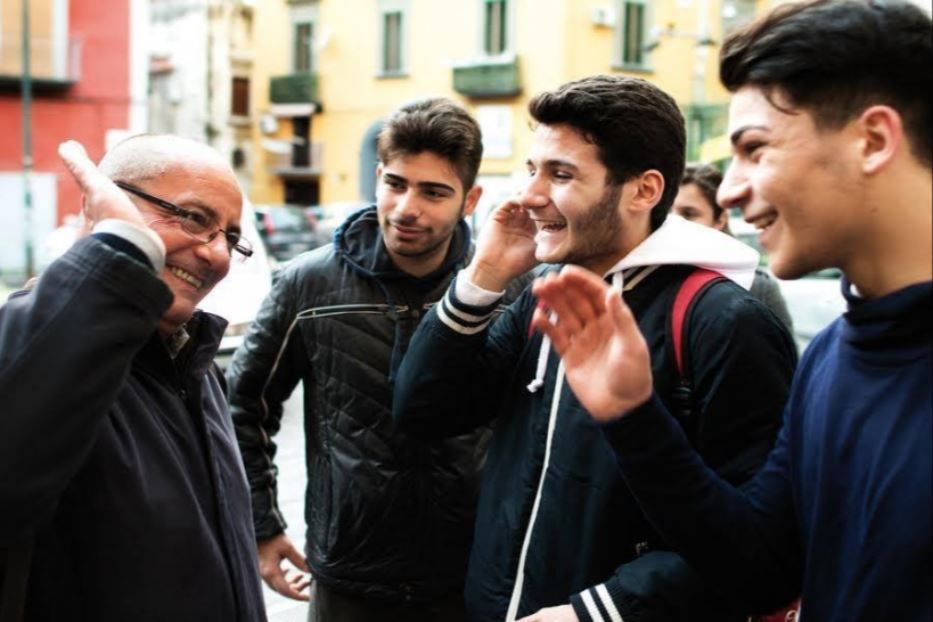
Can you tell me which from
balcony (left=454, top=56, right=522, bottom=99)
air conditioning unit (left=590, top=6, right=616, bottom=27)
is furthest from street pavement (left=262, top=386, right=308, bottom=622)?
air conditioning unit (left=590, top=6, right=616, bottom=27)

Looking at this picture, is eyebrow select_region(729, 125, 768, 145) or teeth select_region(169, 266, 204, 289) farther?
teeth select_region(169, 266, 204, 289)

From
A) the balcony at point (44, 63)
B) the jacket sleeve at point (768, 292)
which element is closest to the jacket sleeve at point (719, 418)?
the jacket sleeve at point (768, 292)

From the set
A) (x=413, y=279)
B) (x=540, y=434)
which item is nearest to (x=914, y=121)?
(x=540, y=434)

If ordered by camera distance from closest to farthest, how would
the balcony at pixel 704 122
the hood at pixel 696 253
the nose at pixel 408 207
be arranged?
the hood at pixel 696 253
the nose at pixel 408 207
the balcony at pixel 704 122

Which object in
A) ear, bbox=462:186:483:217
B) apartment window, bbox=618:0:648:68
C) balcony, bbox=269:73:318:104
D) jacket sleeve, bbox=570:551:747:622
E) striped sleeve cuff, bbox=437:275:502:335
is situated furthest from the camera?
balcony, bbox=269:73:318:104

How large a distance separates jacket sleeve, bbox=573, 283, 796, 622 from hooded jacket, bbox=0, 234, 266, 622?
0.70 m

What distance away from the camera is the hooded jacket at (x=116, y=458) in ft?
4.70

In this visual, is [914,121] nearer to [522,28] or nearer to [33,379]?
[33,379]

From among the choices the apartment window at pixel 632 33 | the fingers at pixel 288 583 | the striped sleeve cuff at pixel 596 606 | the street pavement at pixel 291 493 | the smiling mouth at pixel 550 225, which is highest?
the apartment window at pixel 632 33

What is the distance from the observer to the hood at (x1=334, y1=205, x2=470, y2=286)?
2941mm

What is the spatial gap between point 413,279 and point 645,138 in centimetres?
95

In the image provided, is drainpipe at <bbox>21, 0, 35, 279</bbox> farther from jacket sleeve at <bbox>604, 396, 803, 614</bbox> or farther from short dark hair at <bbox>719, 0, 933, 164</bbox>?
short dark hair at <bbox>719, 0, 933, 164</bbox>

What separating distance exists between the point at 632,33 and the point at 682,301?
23.9 meters

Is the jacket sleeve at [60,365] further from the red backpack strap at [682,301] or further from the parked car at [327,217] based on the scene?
the parked car at [327,217]
